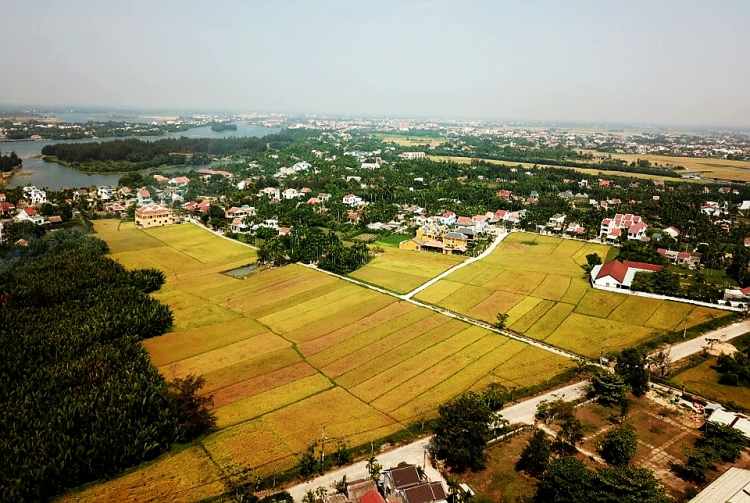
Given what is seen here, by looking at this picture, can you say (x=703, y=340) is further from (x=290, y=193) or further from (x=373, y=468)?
(x=290, y=193)

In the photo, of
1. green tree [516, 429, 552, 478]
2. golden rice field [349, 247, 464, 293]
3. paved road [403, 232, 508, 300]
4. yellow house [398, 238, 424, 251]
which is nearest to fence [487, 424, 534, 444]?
green tree [516, 429, 552, 478]

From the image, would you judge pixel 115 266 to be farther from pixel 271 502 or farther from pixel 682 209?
pixel 682 209

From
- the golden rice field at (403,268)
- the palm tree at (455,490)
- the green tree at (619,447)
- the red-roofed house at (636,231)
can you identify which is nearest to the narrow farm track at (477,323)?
the golden rice field at (403,268)

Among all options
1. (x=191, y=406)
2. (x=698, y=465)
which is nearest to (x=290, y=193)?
(x=191, y=406)

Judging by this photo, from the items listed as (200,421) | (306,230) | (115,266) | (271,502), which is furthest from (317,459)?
(306,230)

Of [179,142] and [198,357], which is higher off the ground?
[179,142]

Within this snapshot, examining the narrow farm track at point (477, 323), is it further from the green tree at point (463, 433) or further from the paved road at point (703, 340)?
the green tree at point (463, 433)
